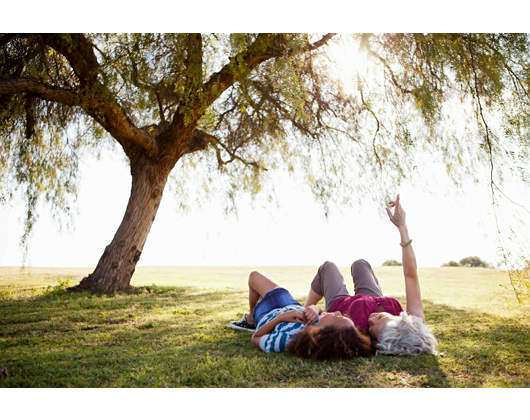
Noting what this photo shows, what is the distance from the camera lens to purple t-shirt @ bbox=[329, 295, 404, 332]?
3.08 meters

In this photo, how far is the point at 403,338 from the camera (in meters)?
2.96

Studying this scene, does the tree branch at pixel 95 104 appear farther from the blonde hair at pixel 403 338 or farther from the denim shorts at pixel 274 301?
the blonde hair at pixel 403 338

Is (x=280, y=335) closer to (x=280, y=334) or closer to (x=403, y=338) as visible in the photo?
(x=280, y=334)

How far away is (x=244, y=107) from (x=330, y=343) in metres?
3.36

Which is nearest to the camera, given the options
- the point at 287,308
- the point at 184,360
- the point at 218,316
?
the point at 184,360

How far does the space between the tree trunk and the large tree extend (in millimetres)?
21

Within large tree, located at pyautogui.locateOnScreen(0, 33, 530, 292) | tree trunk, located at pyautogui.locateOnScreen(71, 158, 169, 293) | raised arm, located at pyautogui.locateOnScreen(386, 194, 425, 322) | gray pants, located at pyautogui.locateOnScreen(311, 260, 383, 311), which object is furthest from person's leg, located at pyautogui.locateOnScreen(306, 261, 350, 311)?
tree trunk, located at pyautogui.locateOnScreen(71, 158, 169, 293)

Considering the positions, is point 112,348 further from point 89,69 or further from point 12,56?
point 12,56

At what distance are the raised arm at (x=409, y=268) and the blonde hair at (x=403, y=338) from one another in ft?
0.37

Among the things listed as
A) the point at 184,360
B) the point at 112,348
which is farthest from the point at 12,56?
the point at 184,360

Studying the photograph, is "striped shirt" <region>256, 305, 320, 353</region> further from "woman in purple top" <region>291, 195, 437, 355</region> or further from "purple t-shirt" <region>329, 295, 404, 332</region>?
"purple t-shirt" <region>329, 295, 404, 332</region>
